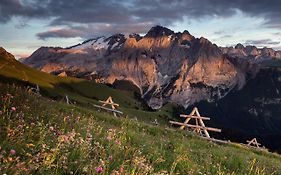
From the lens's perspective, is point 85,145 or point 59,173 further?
point 85,145

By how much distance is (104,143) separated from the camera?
9.48m

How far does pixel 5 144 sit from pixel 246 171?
940cm

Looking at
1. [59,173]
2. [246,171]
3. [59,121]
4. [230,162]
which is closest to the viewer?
[59,173]

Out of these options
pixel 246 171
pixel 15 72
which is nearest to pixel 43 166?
pixel 246 171

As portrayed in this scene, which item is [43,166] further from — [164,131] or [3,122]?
[164,131]

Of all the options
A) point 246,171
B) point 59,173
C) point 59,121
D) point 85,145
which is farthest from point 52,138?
point 246,171

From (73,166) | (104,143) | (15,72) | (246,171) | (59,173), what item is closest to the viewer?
(59,173)

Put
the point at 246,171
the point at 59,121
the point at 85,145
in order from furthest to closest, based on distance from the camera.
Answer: the point at 246,171, the point at 59,121, the point at 85,145

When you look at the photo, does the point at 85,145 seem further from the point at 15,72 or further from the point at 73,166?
the point at 15,72

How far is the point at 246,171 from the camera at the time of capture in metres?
13.7

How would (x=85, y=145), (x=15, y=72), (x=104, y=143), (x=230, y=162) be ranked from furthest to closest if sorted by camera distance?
(x=15, y=72) < (x=230, y=162) < (x=104, y=143) < (x=85, y=145)

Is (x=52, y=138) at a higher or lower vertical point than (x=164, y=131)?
higher

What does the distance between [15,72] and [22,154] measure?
7628 inches

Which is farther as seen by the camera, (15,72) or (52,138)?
(15,72)
